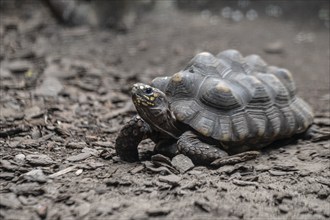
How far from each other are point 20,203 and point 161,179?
0.95 m

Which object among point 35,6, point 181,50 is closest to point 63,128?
point 181,50

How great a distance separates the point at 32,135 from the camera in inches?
165

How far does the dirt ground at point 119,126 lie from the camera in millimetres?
2877

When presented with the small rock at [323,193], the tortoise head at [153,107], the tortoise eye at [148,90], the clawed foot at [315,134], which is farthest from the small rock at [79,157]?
the clawed foot at [315,134]

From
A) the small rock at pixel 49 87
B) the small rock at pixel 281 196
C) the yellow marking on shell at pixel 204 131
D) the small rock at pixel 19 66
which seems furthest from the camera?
the small rock at pixel 19 66

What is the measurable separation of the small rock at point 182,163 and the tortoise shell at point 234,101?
289 millimetres

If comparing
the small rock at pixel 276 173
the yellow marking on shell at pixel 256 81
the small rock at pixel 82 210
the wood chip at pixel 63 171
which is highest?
the yellow marking on shell at pixel 256 81

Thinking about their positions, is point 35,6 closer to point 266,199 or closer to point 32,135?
point 32,135

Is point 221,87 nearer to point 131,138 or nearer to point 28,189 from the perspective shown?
point 131,138

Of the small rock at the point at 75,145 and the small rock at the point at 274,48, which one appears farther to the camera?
the small rock at the point at 274,48

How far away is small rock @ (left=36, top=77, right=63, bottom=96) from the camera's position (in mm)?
5612

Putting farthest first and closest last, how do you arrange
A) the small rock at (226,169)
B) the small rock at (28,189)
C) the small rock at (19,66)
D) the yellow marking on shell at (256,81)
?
1. the small rock at (19,66)
2. the yellow marking on shell at (256,81)
3. the small rock at (226,169)
4. the small rock at (28,189)

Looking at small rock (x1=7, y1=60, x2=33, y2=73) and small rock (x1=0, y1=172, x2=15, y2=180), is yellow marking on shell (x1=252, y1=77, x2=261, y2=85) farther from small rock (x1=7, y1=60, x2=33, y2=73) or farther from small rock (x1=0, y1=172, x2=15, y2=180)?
small rock (x1=7, y1=60, x2=33, y2=73)

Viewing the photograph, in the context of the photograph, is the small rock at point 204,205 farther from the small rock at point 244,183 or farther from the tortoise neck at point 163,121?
the tortoise neck at point 163,121
